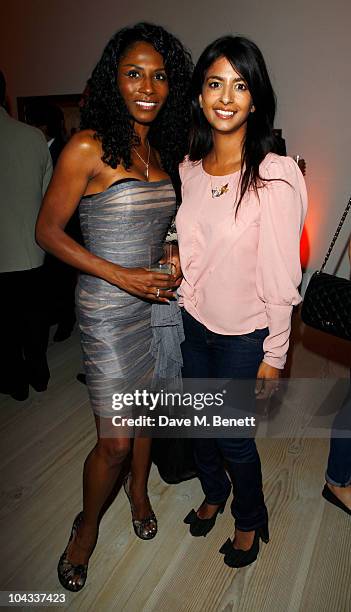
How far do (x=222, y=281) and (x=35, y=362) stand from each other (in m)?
1.92

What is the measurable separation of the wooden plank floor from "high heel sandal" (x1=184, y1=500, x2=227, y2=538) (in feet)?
0.10

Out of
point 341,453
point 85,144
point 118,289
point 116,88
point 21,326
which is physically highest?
point 116,88

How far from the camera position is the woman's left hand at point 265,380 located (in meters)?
1.52

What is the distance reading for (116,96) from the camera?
1.57m

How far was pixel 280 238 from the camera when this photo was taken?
1367mm

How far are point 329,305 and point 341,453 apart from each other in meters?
0.64

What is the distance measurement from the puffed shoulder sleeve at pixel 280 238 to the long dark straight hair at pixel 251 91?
5 centimetres

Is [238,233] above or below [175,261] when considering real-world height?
above

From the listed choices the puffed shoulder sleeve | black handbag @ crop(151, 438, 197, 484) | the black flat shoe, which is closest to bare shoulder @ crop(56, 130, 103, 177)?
the puffed shoulder sleeve

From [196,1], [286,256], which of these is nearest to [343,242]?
[196,1]

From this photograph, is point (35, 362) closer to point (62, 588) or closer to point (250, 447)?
point (62, 588)

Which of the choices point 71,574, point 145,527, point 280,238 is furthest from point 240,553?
point 280,238

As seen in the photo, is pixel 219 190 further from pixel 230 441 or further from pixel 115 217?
pixel 230 441

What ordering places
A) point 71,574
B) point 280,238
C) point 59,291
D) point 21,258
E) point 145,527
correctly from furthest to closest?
1. point 59,291
2. point 21,258
3. point 145,527
4. point 71,574
5. point 280,238
